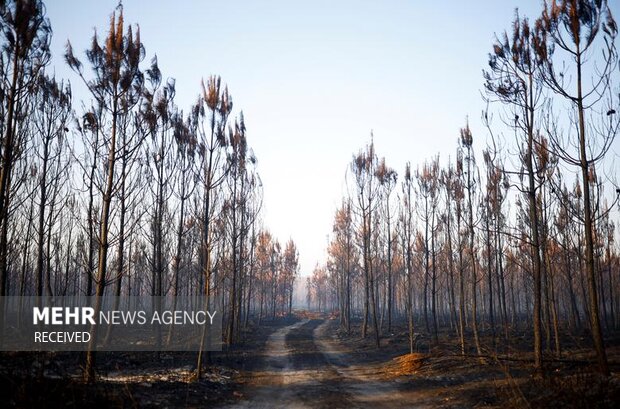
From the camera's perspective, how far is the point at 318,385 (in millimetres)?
10438

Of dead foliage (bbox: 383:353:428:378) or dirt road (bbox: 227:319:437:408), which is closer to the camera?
dirt road (bbox: 227:319:437:408)

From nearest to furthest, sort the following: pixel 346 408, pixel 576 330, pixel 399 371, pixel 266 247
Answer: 1. pixel 346 408
2. pixel 399 371
3. pixel 576 330
4. pixel 266 247

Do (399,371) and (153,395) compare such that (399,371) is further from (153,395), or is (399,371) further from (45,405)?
(45,405)

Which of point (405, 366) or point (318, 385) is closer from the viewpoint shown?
point (318, 385)

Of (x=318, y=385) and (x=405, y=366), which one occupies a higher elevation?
(x=318, y=385)

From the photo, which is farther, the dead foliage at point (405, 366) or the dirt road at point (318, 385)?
the dead foliage at point (405, 366)

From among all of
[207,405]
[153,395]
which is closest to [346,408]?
[207,405]

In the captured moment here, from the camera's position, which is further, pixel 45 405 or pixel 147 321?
pixel 147 321

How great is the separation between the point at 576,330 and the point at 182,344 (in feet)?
81.7

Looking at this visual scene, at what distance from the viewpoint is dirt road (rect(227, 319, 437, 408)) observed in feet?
27.9

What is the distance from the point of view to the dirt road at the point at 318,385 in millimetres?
8508

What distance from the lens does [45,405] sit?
514cm

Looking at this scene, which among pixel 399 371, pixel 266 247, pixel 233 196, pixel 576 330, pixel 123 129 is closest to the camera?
pixel 123 129

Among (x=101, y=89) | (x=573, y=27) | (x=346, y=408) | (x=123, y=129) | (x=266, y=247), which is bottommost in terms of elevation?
(x=346, y=408)
